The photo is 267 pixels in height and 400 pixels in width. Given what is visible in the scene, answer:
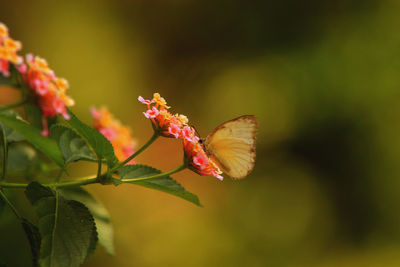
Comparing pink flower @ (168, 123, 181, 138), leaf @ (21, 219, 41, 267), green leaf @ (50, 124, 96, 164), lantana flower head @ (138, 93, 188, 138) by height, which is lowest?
leaf @ (21, 219, 41, 267)

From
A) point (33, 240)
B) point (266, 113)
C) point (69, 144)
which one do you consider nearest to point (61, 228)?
point (33, 240)

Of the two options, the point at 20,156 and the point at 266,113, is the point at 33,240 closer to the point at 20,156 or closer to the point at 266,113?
the point at 20,156

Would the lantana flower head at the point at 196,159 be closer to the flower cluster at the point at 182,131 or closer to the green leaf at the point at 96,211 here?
the flower cluster at the point at 182,131

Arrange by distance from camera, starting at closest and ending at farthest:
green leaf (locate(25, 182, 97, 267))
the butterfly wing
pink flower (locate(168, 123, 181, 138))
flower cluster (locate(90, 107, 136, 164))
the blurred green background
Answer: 1. green leaf (locate(25, 182, 97, 267))
2. pink flower (locate(168, 123, 181, 138))
3. the butterfly wing
4. flower cluster (locate(90, 107, 136, 164))
5. the blurred green background

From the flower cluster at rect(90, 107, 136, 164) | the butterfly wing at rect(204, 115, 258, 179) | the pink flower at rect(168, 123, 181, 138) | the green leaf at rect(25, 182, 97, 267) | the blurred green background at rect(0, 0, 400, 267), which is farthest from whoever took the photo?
the blurred green background at rect(0, 0, 400, 267)

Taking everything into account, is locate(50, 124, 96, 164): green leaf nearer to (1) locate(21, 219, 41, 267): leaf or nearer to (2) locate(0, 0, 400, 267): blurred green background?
(1) locate(21, 219, 41, 267): leaf

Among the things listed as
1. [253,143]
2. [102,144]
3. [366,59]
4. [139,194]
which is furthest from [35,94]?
[366,59]

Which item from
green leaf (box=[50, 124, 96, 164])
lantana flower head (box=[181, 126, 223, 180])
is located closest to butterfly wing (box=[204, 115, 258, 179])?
lantana flower head (box=[181, 126, 223, 180])

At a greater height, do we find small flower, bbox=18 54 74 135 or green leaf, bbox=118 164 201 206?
small flower, bbox=18 54 74 135

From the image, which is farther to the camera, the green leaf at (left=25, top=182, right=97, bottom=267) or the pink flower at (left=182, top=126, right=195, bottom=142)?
the pink flower at (left=182, top=126, right=195, bottom=142)
